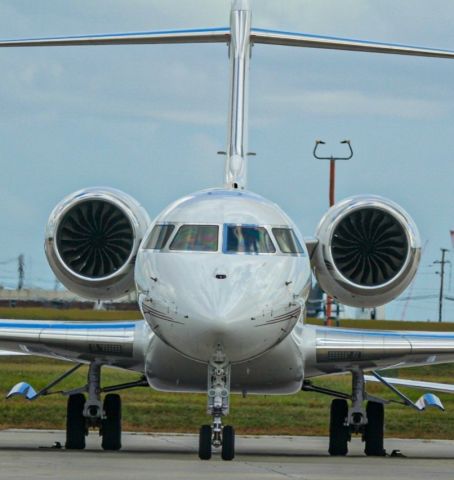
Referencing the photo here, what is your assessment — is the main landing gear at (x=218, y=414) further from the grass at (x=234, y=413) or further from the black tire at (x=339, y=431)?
the grass at (x=234, y=413)

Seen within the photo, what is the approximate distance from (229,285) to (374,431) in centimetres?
598

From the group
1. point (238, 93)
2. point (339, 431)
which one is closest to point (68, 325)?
point (339, 431)

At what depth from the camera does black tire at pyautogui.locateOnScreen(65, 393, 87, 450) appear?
23.8 metres

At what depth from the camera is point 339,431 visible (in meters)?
23.9

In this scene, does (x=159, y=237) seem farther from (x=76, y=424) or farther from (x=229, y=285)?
(x=76, y=424)

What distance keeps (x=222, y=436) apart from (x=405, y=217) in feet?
18.3

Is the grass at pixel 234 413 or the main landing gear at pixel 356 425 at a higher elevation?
the grass at pixel 234 413

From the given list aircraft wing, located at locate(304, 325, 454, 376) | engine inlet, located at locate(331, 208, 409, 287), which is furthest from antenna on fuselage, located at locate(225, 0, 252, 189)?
aircraft wing, located at locate(304, 325, 454, 376)

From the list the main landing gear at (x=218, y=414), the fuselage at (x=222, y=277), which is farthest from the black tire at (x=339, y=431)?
the main landing gear at (x=218, y=414)

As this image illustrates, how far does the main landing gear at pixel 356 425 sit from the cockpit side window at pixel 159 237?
4.65 m

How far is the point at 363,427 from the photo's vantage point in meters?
24.1

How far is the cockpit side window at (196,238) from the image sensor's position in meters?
19.9

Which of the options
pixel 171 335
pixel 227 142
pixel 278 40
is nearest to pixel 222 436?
pixel 171 335

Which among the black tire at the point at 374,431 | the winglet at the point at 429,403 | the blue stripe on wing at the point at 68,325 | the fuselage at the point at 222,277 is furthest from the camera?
the winglet at the point at 429,403
